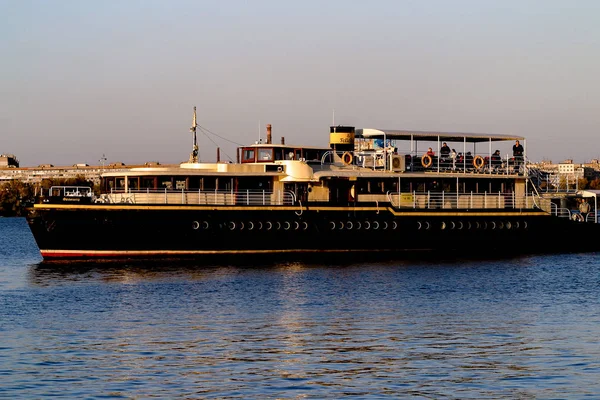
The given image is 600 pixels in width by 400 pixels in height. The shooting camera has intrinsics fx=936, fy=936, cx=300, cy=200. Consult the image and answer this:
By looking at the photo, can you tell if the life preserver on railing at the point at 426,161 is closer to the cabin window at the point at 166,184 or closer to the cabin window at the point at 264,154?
the cabin window at the point at 264,154

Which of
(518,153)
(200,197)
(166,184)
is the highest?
(518,153)

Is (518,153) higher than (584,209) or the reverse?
higher

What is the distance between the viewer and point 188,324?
30281 millimetres

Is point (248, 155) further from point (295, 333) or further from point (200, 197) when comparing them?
point (295, 333)

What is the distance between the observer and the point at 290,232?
51.4m

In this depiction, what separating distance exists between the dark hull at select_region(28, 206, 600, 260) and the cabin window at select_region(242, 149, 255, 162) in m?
5.09

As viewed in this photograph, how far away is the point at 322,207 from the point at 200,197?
681 centimetres

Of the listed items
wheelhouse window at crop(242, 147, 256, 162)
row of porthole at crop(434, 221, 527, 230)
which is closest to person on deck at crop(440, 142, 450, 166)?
row of porthole at crop(434, 221, 527, 230)

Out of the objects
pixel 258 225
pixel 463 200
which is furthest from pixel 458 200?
pixel 258 225

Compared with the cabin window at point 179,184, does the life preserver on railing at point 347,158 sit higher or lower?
higher

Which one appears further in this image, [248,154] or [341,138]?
[341,138]

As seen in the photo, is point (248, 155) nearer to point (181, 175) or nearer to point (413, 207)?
point (181, 175)

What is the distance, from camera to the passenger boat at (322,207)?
1901 inches

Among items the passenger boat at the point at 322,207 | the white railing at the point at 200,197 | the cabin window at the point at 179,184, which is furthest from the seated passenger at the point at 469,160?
the cabin window at the point at 179,184
